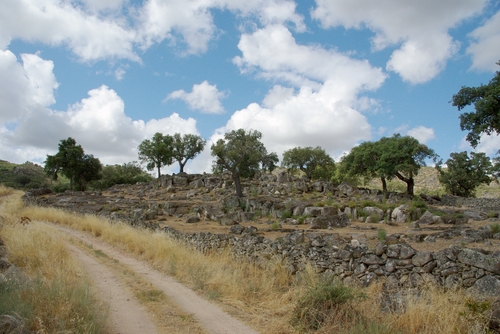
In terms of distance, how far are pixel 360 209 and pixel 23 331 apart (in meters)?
21.4


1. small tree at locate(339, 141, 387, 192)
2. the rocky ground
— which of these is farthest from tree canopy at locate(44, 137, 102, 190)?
small tree at locate(339, 141, 387, 192)

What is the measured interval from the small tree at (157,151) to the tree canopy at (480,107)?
47.7 meters

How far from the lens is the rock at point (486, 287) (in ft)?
22.4

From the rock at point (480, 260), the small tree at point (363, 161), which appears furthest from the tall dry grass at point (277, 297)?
the small tree at point (363, 161)

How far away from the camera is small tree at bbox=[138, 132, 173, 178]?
60569 mm

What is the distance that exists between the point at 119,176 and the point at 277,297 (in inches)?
2606

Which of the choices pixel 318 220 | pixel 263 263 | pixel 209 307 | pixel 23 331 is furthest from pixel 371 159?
pixel 23 331

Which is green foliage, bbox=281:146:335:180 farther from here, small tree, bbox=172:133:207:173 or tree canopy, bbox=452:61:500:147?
tree canopy, bbox=452:61:500:147

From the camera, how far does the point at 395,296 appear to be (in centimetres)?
756

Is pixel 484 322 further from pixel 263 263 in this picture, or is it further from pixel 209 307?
pixel 263 263

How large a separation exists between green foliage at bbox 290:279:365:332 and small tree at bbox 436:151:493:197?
43483 millimetres

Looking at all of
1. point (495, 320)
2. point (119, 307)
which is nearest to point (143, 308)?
point (119, 307)

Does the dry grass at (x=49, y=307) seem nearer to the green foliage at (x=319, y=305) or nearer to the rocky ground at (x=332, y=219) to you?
the green foliage at (x=319, y=305)

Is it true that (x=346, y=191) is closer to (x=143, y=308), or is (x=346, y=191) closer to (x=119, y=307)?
(x=143, y=308)
